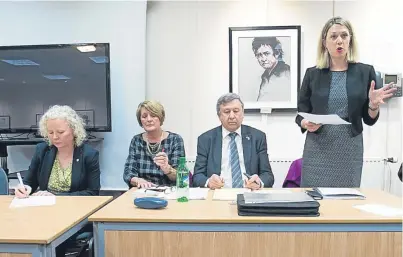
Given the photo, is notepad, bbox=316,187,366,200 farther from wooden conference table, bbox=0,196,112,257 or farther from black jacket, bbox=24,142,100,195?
black jacket, bbox=24,142,100,195

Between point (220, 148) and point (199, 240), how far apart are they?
91cm

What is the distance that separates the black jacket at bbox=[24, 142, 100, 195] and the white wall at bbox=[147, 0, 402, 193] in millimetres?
1289

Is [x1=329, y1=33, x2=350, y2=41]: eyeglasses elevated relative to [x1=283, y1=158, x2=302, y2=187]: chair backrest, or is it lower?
elevated

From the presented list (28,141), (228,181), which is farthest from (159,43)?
(228,181)

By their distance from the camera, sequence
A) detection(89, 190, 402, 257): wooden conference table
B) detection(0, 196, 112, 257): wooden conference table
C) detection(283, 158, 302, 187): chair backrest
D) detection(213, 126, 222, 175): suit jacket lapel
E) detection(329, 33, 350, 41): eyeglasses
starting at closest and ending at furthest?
detection(0, 196, 112, 257): wooden conference table → detection(89, 190, 402, 257): wooden conference table → detection(329, 33, 350, 41): eyeglasses → detection(213, 126, 222, 175): suit jacket lapel → detection(283, 158, 302, 187): chair backrest

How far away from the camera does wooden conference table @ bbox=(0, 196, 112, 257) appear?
1.30 meters

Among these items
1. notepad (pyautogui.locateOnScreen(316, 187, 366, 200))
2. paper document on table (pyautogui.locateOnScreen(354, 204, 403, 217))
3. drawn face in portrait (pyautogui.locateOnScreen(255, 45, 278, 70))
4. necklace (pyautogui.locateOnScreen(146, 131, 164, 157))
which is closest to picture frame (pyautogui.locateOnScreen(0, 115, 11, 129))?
necklace (pyautogui.locateOnScreen(146, 131, 164, 157))

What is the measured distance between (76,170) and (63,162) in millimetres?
120

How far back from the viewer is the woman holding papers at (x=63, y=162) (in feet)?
7.18

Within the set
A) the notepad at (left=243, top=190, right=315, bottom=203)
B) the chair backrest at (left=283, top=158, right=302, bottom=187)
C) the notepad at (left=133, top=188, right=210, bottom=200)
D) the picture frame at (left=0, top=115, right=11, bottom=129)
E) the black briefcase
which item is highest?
the picture frame at (left=0, top=115, right=11, bottom=129)

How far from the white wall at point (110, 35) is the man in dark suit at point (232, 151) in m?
1.16

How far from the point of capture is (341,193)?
1820 millimetres

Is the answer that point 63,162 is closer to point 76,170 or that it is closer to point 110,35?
point 76,170

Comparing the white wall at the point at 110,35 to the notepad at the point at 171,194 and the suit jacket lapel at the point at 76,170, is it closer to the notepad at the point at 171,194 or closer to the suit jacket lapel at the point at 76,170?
the suit jacket lapel at the point at 76,170
